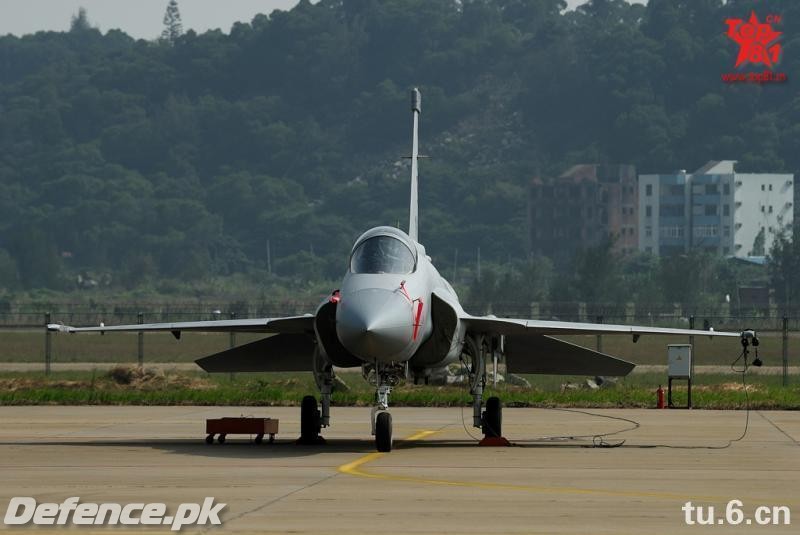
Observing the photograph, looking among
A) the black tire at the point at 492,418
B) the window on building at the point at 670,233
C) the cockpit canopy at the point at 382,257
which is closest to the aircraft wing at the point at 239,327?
the cockpit canopy at the point at 382,257

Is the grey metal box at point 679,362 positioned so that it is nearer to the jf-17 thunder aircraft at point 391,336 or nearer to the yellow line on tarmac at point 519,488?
the jf-17 thunder aircraft at point 391,336

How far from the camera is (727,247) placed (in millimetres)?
158125

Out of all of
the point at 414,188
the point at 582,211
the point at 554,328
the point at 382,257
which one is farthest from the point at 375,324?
the point at 582,211

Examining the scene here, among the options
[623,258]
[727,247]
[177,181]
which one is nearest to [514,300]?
[623,258]

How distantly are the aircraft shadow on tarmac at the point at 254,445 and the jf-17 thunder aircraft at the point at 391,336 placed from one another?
41 cm

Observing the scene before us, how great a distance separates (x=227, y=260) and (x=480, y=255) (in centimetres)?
2656

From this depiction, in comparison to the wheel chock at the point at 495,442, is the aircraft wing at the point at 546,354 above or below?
above

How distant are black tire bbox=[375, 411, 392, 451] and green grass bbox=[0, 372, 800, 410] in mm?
10502

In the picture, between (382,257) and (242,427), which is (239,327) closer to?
(242,427)

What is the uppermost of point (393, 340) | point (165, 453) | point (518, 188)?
point (518, 188)

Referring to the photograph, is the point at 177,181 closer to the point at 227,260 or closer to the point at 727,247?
the point at 227,260

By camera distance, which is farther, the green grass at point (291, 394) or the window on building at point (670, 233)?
the window on building at point (670, 233)

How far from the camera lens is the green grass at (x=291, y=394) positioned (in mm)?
30625

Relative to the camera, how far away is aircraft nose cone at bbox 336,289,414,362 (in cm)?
1906
